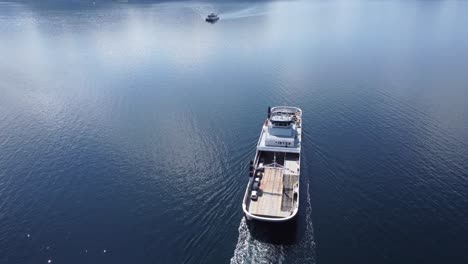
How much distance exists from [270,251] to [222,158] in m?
29.8

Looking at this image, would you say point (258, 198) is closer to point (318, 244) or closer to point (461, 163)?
point (318, 244)

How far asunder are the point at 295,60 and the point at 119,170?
10328cm

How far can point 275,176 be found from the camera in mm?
65062

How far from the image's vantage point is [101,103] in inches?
4323

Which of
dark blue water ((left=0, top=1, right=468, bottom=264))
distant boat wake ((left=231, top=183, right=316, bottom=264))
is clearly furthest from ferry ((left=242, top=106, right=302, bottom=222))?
distant boat wake ((left=231, top=183, right=316, bottom=264))

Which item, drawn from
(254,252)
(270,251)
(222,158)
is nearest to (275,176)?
(222,158)

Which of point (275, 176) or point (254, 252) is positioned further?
point (275, 176)

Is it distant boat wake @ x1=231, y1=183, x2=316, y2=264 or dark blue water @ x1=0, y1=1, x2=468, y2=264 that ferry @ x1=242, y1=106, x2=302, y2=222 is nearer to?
dark blue water @ x1=0, y1=1, x2=468, y2=264

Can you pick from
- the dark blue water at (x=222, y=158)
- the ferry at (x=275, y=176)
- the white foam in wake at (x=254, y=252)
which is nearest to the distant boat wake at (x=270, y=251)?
the white foam in wake at (x=254, y=252)

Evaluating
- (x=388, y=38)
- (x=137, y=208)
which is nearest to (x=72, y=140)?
(x=137, y=208)

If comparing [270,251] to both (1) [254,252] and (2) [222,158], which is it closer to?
(1) [254,252]

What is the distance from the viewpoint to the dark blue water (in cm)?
5434

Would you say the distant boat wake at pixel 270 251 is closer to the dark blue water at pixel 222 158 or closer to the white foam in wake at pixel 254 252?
the white foam in wake at pixel 254 252

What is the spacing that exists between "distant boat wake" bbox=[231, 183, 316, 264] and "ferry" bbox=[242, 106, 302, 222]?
410 centimetres
